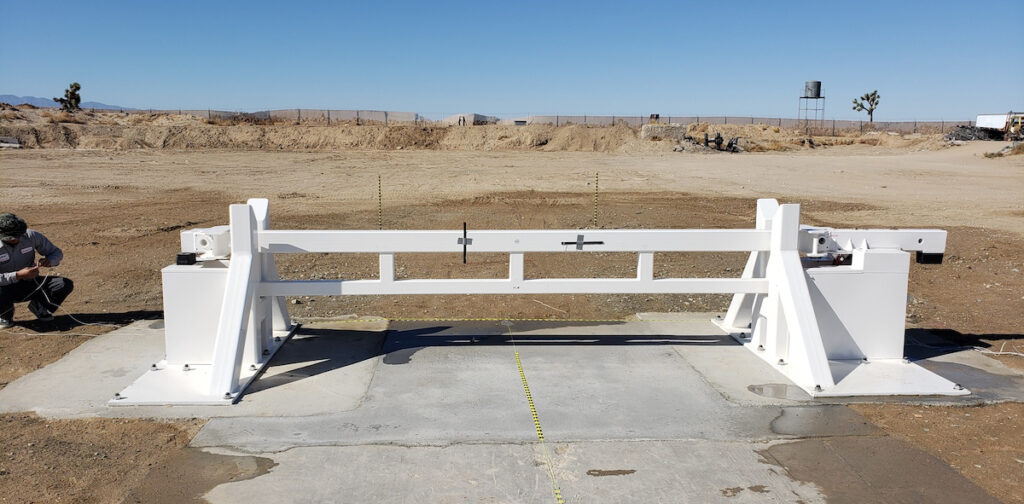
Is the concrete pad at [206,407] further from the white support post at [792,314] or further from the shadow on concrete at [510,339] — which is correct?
the white support post at [792,314]

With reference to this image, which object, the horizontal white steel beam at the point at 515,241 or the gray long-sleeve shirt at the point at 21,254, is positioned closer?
the horizontal white steel beam at the point at 515,241

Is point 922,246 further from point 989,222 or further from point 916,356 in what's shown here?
point 989,222

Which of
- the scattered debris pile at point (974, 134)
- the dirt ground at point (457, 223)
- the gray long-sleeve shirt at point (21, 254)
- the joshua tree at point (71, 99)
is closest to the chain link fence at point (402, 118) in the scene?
the joshua tree at point (71, 99)

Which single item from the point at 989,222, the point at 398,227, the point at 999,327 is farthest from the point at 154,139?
the point at 999,327

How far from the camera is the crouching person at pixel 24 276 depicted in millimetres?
6965

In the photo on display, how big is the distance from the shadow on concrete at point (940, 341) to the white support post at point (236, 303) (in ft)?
17.4

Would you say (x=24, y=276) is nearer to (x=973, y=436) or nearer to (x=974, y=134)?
(x=973, y=436)

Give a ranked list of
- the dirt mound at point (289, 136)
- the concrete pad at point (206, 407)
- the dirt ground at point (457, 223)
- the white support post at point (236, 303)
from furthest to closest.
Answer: the dirt mound at point (289, 136)
the white support post at point (236, 303)
the concrete pad at point (206, 407)
the dirt ground at point (457, 223)

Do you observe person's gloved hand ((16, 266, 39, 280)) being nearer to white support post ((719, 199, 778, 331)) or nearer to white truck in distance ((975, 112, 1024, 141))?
white support post ((719, 199, 778, 331))

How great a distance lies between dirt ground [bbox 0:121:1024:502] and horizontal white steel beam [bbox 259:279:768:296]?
1.31 metres

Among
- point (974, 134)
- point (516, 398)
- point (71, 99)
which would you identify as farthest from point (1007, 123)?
point (71, 99)

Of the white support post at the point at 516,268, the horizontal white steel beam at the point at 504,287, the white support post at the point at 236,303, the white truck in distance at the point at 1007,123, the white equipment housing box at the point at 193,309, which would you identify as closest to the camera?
the white support post at the point at 236,303

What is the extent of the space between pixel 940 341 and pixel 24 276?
335 inches

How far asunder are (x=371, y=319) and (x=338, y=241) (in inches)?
67.0
